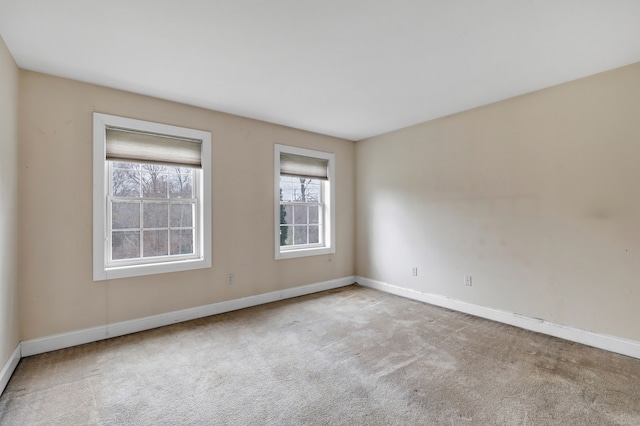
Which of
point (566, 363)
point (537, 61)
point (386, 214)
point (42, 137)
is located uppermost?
point (537, 61)

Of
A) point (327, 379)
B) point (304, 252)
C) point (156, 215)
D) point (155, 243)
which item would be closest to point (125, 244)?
point (155, 243)

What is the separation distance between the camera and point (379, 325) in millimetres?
3314

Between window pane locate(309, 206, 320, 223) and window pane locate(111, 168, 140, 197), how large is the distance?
8.08 ft

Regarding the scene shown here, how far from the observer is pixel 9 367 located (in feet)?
7.48

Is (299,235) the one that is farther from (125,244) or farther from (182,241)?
(125,244)

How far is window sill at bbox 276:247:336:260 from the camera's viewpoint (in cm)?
434

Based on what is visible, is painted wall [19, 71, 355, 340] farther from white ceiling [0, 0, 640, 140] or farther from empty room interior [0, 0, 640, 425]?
white ceiling [0, 0, 640, 140]

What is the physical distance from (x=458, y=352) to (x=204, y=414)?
83.7 inches

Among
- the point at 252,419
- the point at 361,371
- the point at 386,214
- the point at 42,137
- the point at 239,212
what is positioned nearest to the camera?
the point at 252,419

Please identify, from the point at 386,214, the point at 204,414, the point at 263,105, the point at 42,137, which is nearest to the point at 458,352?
the point at 204,414

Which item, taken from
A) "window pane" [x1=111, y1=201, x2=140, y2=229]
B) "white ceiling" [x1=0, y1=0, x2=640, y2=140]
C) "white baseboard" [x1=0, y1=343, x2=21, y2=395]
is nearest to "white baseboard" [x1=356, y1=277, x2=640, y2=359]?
"white ceiling" [x1=0, y1=0, x2=640, y2=140]

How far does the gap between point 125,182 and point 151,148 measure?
0.46 m

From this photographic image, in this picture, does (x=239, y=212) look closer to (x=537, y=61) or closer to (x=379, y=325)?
(x=379, y=325)

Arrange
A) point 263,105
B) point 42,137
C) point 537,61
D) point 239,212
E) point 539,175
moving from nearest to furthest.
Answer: point 537,61 → point 42,137 → point 539,175 → point 263,105 → point 239,212
